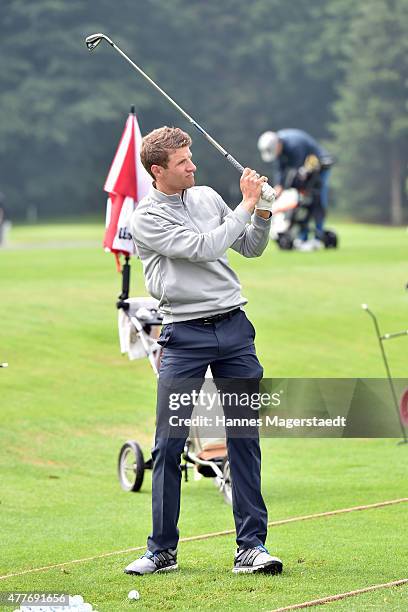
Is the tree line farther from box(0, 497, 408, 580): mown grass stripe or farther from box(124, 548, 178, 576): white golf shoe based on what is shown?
box(124, 548, 178, 576): white golf shoe

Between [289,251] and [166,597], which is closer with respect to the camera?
[166,597]

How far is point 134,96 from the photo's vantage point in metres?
73.2

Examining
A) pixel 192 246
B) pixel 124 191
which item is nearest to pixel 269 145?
pixel 124 191

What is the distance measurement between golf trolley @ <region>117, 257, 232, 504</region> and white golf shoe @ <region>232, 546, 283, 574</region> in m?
2.48

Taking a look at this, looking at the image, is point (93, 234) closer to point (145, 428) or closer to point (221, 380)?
point (145, 428)

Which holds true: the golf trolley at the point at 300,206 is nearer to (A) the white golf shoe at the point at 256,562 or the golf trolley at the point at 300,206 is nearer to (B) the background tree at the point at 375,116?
(A) the white golf shoe at the point at 256,562

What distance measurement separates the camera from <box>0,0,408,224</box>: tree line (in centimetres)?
7088

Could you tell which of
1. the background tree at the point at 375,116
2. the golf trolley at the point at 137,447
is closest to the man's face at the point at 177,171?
the golf trolley at the point at 137,447

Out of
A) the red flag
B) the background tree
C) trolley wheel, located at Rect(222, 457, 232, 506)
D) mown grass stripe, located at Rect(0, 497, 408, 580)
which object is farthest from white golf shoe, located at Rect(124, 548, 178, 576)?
the background tree

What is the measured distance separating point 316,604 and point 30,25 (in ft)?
231

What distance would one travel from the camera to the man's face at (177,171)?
21.3ft

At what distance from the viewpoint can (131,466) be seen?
10.3m

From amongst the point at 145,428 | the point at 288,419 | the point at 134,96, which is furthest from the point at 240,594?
the point at 134,96

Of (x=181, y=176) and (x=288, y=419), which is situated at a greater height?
(x=181, y=176)
